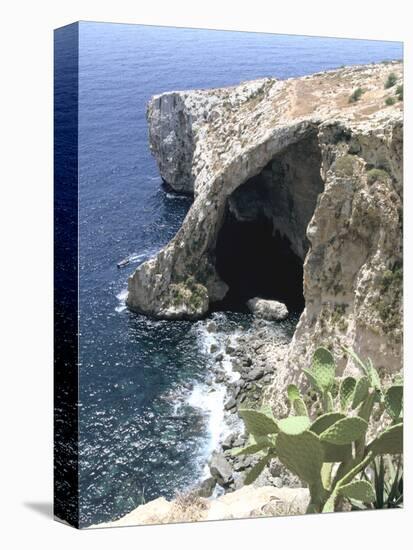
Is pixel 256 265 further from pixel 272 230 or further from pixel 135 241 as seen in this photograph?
pixel 135 241

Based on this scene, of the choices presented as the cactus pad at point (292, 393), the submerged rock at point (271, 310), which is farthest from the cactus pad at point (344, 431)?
the submerged rock at point (271, 310)

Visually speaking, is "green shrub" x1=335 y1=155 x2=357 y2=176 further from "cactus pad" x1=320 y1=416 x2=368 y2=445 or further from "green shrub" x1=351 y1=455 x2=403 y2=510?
"cactus pad" x1=320 y1=416 x2=368 y2=445

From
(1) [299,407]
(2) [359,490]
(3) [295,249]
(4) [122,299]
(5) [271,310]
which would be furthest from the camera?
(3) [295,249]

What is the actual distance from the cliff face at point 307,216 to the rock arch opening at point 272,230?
57 millimetres

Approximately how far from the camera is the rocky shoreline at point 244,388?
62.0 feet

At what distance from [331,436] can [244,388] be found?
12.5ft

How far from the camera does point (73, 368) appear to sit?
17.4m

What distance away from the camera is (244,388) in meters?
20.2

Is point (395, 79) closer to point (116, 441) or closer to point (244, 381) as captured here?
point (244, 381)

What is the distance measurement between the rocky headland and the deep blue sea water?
39cm

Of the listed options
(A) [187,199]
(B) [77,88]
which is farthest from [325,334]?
(B) [77,88]

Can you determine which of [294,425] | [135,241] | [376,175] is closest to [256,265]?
[376,175]

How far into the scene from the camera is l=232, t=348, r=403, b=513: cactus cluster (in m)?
16.8

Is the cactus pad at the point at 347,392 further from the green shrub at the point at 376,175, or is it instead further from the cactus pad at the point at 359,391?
the green shrub at the point at 376,175
